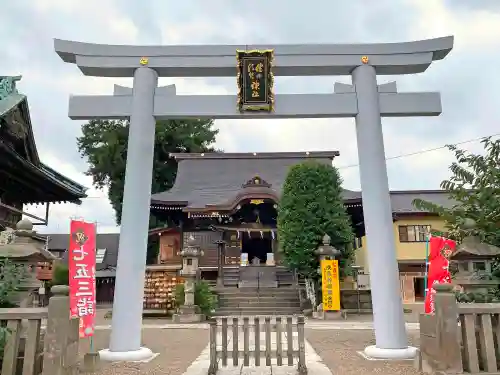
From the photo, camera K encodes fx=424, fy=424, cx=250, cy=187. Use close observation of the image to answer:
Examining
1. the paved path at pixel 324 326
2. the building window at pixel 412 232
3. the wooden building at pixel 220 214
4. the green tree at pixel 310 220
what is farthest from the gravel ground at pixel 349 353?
the building window at pixel 412 232

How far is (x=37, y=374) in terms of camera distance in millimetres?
4629

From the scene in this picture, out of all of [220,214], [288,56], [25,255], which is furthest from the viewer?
[220,214]

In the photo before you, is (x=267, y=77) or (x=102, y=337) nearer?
(x=267, y=77)

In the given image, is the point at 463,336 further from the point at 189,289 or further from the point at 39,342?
the point at 189,289

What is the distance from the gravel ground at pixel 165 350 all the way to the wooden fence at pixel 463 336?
3574 millimetres

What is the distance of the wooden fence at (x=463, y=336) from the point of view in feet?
16.2

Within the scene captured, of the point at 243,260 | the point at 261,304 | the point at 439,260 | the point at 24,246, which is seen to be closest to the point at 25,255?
the point at 24,246

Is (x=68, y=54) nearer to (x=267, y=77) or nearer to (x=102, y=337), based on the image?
(x=267, y=77)

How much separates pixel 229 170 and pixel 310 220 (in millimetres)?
11962

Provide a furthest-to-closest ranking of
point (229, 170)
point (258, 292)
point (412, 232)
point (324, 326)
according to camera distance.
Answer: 1. point (229, 170)
2. point (412, 232)
3. point (258, 292)
4. point (324, 326)

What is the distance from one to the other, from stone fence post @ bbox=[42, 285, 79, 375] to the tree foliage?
5.21 metres

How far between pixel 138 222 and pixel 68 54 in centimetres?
327

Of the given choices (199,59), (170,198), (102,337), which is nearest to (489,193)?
(199,59)

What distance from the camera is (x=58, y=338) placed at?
450cm
